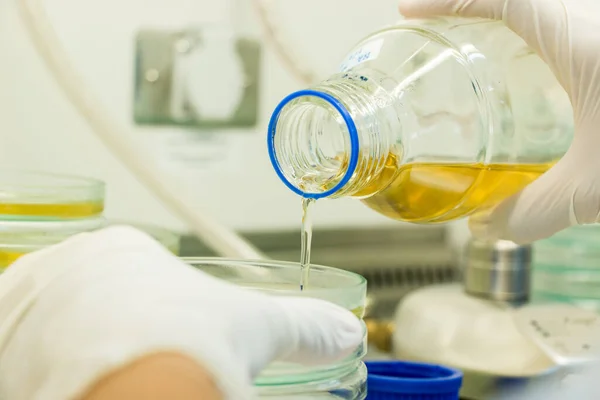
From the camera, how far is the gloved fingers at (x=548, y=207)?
0.67 metres

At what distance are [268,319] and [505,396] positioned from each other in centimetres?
46

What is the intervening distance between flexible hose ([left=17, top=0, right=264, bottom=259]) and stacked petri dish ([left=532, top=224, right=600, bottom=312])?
0.41m

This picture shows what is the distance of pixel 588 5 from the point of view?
670mm

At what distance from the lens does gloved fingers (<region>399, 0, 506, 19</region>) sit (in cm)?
68

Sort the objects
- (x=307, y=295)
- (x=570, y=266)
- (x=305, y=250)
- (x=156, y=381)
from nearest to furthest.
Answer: (x=156, y=381)
(x=307, y=295)
(x=305, y=250)
(x=570, y=266)

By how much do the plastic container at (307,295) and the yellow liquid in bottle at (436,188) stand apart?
0.33 ft

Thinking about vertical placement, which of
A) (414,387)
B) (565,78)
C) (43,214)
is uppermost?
(565,78)

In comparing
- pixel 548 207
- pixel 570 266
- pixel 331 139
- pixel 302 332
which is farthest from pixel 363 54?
pixel 570 266

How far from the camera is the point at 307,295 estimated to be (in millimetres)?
477

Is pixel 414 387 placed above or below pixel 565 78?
below

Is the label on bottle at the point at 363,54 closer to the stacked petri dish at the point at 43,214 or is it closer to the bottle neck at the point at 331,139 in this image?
the bottle neck at the point at 331,139

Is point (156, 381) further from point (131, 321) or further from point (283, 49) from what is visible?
point (283, 49)

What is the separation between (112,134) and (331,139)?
0.35 metres

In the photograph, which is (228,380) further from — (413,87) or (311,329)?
(413,87)
